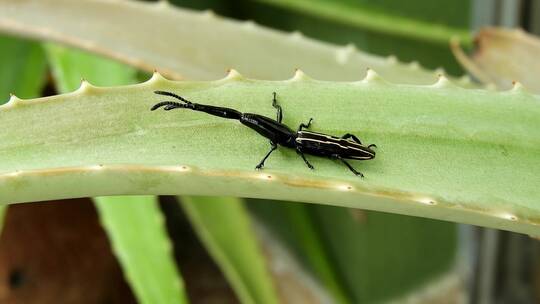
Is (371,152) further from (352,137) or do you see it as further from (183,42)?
(183,42)

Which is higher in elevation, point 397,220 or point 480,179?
point 480,179

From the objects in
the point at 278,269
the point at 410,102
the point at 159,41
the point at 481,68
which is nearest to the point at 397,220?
the point at 278,269

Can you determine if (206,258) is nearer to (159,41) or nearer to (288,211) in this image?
(288,211)

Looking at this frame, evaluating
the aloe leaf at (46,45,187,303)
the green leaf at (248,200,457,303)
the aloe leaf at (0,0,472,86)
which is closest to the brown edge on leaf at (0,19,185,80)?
the aloe leaf at (0,0,472,86)

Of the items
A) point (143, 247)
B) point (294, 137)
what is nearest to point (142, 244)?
point (143, 247)

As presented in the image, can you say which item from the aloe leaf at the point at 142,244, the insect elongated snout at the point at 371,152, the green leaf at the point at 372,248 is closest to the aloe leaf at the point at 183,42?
the aloe leaf at the point at 142,244
